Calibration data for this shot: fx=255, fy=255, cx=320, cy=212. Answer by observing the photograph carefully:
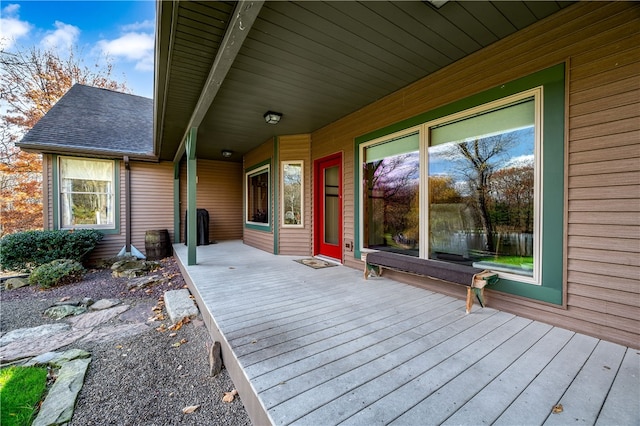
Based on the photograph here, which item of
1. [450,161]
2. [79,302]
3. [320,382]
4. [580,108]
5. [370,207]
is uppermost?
[580,108]

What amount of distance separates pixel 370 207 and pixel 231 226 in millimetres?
5868

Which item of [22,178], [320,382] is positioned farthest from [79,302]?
[22,178]

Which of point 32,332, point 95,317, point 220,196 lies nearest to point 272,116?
point 95,317

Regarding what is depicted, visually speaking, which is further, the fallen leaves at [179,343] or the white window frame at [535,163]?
the fallen leaves at [179,343]

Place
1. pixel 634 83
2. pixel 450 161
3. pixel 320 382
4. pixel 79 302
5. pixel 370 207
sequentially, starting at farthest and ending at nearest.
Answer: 1. pixel 370 207
2. pixel 79 302
3. pixel 450 161
4. pixel 634 83
5. pixel 320 382

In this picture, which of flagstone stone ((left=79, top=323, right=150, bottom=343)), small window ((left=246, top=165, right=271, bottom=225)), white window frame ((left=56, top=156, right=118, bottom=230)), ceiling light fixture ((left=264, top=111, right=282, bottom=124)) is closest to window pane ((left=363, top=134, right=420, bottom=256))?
ceiling light fixture ((left=264, top=111, right=282, bottom=124))

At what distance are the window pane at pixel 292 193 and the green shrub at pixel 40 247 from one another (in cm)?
469

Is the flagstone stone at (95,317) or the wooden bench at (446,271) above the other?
the wooden bench at (446,271)

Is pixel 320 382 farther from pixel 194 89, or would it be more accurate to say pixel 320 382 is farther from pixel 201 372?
pixel 194 89

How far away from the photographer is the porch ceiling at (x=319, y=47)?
86.0 inches

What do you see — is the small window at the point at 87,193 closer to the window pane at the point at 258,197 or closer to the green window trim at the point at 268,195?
the green window trim at the point at 268,195

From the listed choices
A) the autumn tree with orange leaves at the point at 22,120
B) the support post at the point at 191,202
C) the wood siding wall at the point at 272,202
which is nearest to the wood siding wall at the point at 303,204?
the wood siding wall at the point at 272,202

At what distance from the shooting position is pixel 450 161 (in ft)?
10.4

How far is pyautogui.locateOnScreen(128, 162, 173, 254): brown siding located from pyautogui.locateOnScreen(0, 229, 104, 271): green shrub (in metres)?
1.08
